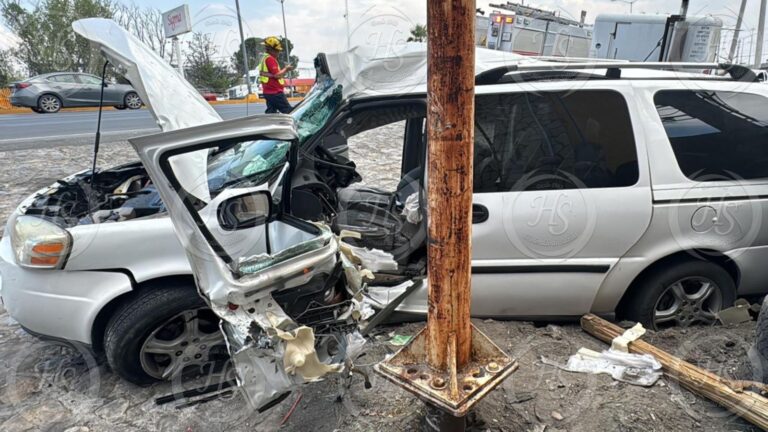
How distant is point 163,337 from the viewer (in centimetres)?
245

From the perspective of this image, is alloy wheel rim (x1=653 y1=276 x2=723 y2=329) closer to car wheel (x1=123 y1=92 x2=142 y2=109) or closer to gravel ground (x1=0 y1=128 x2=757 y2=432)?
gravel ground (x1=0 y1=128 x2=757 y2=432)

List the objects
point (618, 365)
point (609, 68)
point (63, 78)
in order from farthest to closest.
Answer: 1. point (63, 78)
2. point (609, 68)
3. point (618, 365)

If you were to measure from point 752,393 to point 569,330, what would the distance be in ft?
3.11

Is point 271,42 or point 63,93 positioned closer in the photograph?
point 271,42

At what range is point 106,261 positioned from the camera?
228 centimetres

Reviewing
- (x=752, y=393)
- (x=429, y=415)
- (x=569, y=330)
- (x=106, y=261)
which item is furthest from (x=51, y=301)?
(x=752, y=393)

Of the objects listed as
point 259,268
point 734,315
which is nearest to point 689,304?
point 734,315

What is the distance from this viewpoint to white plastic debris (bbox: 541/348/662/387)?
2.32 meters

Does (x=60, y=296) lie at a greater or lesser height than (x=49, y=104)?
lesser

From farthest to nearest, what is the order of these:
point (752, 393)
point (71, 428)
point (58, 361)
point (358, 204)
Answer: point (358, 204)
point (58, 361)
point (71, 428)
point (752, 393)

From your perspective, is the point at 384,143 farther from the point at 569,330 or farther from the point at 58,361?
the point at 58,361

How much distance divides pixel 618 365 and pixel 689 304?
0.81m

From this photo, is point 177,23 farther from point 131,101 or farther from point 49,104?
point 49,104

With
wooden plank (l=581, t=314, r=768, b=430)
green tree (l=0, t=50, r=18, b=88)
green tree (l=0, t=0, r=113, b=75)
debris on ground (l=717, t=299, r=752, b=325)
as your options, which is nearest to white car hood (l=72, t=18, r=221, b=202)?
wooden plank (l=581, t=314, r=768, b=430)
